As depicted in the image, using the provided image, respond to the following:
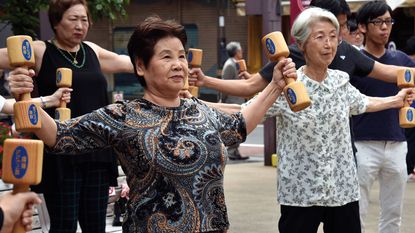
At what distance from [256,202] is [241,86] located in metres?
4.36

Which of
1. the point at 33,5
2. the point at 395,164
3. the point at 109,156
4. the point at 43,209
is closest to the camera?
the point at 109,156

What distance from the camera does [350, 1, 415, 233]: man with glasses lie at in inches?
229

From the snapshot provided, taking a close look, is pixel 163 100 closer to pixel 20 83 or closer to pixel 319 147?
pixel 20 83

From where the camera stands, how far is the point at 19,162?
294 centimetres

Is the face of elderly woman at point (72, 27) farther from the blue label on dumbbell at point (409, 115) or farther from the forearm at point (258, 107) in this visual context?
the blue label on dumbbell at point (409, 115)

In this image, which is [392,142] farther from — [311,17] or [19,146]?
[19,146]

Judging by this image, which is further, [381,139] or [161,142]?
[381,139]

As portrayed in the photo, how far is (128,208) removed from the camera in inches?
140

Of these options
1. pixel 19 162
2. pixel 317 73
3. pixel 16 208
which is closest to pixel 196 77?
pixel 317 73

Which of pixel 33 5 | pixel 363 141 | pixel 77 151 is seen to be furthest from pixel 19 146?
pixel 33 5

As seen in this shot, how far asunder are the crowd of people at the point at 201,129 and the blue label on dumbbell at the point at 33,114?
53 mm

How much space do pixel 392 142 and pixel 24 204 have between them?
134 inches

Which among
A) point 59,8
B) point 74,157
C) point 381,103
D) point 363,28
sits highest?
point 59,8

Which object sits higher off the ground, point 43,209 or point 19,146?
point 19,146
